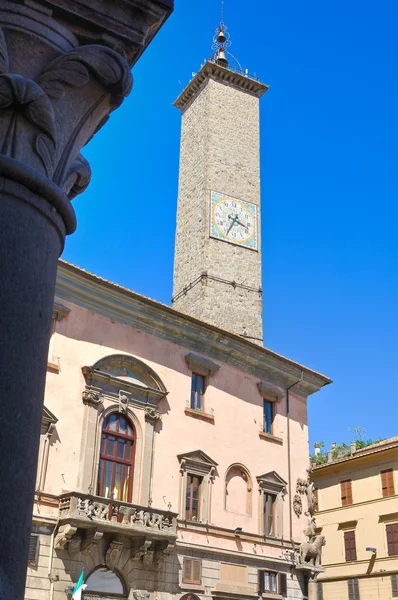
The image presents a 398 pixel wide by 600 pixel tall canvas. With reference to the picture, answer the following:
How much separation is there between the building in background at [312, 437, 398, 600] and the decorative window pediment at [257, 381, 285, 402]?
10.2 metres

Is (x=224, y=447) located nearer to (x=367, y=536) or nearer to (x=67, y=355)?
(x=67, y=355)

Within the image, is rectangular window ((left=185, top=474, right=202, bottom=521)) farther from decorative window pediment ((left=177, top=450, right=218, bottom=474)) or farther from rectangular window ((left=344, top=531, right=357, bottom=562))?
rectangular window ((left=344, top=531, right=357, bottom=562))

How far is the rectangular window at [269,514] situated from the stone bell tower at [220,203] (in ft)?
47.6

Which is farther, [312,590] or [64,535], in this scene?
[312,590]

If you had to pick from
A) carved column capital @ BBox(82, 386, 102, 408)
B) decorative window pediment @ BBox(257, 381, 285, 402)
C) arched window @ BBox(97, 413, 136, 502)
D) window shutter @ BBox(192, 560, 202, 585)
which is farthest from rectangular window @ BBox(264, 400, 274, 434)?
carved column capital @ BBox(82, 386, 102, 408)

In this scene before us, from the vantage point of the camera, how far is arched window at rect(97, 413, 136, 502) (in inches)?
837

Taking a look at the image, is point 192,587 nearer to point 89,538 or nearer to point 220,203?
point 89,538

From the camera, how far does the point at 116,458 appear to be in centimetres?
2175

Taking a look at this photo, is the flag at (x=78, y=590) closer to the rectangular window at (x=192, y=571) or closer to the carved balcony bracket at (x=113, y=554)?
the carved balcony bracket at (x=113, y=554)

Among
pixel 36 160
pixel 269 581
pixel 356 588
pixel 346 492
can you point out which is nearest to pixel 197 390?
pixel 269 581

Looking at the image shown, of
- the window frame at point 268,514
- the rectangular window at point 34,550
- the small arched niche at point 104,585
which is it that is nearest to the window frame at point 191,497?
the small arched niche at point 104,585

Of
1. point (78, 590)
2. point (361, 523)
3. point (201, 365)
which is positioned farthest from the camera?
point (361, 523)

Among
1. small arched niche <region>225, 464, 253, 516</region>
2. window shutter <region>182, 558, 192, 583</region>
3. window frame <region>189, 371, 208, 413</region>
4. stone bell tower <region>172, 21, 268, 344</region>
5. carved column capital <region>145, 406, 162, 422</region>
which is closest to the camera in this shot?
window shutter <region>182, 558, 192, 583</region>

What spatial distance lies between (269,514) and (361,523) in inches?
497
